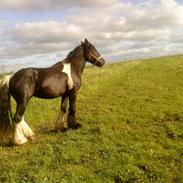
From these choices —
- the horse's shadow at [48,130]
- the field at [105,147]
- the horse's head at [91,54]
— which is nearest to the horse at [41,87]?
the horse's head at [91,54]

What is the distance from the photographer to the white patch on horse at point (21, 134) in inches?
406

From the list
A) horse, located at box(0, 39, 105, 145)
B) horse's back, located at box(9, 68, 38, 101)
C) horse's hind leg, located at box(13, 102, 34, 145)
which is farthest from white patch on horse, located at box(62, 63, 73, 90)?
horse's hind leg, located at box(13, 102, 34, 145)

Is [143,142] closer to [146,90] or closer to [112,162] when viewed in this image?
[112,162]

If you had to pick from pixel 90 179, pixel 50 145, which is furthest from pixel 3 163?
pixel 90 179

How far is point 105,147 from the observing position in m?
9.25

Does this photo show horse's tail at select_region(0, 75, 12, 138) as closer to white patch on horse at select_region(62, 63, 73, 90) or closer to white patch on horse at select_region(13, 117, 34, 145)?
white patch on horse at select_region(13, 117, 34, 145)

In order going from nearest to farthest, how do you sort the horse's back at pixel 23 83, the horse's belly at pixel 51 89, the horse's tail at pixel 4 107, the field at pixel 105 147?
the field at pixel 105 147 → the horse's back at pixel 23 83 → the horse's tail at pixel 4 107 → the horse's belly at pixel 51 89

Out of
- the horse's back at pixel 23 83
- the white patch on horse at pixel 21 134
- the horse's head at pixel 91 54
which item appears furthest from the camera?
the horse's head at pixel 91 54

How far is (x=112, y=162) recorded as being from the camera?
8.25 m

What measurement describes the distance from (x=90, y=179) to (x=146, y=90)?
43.0 ft

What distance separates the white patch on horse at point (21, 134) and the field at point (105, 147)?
0.67ft

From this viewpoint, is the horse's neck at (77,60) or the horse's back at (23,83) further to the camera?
the horse's neck at (77,60)

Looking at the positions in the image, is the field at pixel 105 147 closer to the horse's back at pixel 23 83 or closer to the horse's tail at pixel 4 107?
the horse's tail at pixel 4 107

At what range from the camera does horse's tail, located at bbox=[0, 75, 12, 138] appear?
1048 cm
